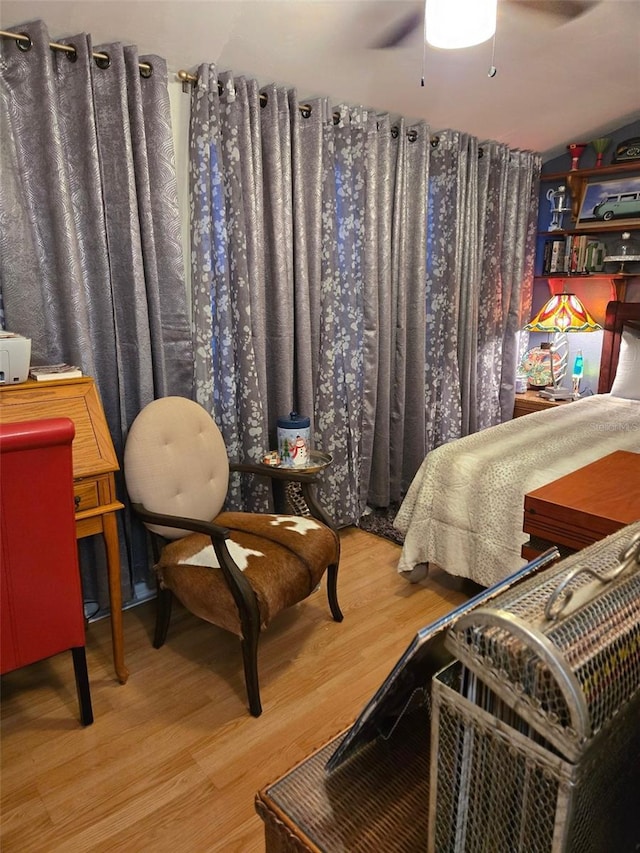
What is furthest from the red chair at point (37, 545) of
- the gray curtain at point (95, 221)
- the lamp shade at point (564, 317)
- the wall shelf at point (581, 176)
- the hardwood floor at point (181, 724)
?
the wall shelf at point (581, 176)

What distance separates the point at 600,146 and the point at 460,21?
2.51m

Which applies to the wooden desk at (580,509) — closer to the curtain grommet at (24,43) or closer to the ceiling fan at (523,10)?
the ceiling fan at (523,10)

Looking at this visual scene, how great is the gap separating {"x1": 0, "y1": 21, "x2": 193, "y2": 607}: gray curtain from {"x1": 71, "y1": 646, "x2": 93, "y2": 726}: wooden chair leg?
57cm

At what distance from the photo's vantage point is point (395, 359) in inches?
138

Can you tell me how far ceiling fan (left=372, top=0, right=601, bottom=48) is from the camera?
7.36 ft

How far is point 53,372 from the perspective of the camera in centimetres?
200

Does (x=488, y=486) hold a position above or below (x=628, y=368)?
below

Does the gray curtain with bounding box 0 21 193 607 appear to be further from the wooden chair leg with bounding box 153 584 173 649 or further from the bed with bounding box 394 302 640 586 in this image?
the bed with bounding box 394 302 640 586

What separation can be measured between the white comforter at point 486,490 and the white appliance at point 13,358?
66.3 inches

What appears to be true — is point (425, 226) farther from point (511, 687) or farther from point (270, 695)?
point (511, 687)

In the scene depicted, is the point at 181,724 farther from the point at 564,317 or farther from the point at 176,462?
the point at 564,317

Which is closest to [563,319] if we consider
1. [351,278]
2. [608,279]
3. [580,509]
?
[608,279]

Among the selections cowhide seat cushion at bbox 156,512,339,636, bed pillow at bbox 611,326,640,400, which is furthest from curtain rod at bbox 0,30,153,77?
bed pillow at bbox 611,326,640,400

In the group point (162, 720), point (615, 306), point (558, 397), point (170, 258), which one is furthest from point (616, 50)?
point (162, 720)
